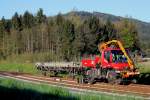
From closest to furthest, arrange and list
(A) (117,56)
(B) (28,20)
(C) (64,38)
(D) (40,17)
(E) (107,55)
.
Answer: (A) (117,56) < (E) (107,55) < (C) (64,38) < (B) (28,20) < (D) (40,17)

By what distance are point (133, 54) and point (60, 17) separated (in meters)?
87.3

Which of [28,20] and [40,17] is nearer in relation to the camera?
[28,20]

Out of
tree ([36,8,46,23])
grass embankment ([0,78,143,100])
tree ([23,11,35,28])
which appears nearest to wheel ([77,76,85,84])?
grass embankment ([0,78,143,100])

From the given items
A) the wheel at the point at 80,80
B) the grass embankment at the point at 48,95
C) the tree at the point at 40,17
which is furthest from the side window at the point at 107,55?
the tree at the point at 40,17

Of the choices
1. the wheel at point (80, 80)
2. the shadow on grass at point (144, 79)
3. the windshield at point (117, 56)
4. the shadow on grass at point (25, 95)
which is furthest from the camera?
the shadow on grass at point (144, 79)

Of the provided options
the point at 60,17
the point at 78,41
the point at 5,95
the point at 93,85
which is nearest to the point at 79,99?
the point at 5,95

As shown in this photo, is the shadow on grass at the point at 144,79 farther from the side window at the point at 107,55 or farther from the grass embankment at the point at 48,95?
the grass embankment at the point at 48,95

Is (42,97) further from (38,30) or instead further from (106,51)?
(38,30)

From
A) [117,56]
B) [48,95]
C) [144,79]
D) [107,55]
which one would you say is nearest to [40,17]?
[144,79]

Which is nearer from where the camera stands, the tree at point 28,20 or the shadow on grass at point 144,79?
the shadow on grass at point 144,79

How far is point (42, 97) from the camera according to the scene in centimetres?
2069

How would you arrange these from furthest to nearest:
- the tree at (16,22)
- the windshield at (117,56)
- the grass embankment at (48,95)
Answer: the tree at (16,22) < the windshield at (117,56) < the grass embankment at (48,95)

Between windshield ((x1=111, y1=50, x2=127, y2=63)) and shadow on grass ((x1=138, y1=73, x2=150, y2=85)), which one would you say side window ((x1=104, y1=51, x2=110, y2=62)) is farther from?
shadow on grass ((x1=138, y1=73, x2=150, y2=85))

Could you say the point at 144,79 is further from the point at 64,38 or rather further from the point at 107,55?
the point at 64,38
